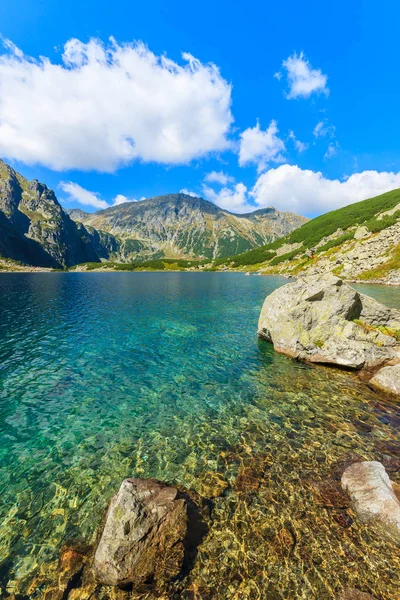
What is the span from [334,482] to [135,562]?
27.9 ft

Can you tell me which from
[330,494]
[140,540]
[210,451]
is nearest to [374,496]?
[330,494]

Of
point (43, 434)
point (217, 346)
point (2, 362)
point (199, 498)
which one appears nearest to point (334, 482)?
point (199, 498)

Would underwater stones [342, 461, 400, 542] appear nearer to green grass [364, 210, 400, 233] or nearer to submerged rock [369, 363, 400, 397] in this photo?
submerged rock [369, 363, 400, 397]

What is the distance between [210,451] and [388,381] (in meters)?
15.2

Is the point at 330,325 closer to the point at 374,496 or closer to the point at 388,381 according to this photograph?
the point at 388,381

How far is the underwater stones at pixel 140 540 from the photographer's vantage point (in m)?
7.76

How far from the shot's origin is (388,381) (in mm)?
19375

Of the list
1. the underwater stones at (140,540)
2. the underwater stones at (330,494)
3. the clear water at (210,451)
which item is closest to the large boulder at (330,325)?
the clear water at (210,451)

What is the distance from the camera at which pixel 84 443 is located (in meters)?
14.3

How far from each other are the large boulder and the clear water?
198 centimetres

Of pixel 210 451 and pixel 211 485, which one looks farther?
pixel 210 451

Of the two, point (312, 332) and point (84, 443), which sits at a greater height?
point (312, 332)

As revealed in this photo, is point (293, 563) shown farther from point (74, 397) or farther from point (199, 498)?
point (74, 397)

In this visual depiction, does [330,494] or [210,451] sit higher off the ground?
[330,494]
